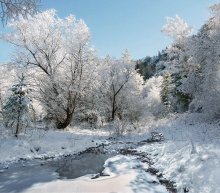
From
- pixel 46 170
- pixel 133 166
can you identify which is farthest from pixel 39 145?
pixel 133 166

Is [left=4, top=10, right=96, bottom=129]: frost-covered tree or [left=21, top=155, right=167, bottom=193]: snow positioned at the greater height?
[left=4, top=10, right=96, bottom=129]: frost-covered tree

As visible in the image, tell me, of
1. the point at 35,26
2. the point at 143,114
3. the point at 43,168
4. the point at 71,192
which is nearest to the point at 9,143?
the point at 43,168

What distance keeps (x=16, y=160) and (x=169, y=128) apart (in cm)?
1296

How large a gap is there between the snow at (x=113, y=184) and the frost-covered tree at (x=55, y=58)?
17.2 metres

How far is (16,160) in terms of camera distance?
49.5 ft

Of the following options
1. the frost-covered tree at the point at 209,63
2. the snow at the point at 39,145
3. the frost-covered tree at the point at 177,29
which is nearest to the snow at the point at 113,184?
the snow at the point at 39,145

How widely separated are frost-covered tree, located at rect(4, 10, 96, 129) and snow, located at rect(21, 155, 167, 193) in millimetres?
17168

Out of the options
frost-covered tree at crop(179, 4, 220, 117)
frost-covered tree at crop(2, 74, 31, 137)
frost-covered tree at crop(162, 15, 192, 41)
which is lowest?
frost-covered tree at crop(2, 74, 31, 137)

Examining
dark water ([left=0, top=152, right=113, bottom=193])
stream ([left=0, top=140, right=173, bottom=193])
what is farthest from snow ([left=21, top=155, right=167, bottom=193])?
dark water ([left=0, top=152, right=113, bottom=193])

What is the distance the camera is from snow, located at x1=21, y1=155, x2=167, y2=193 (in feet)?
30.9

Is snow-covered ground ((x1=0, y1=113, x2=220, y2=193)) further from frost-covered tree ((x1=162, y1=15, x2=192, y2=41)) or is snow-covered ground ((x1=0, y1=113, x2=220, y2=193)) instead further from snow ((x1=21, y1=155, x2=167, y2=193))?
frost-covered tree ((x1=162, y1=15, x2=192, y2=41))

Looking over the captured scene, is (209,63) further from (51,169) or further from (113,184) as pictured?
(113,184)

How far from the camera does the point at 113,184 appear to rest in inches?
392

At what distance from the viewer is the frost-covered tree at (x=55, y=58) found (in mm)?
27844
